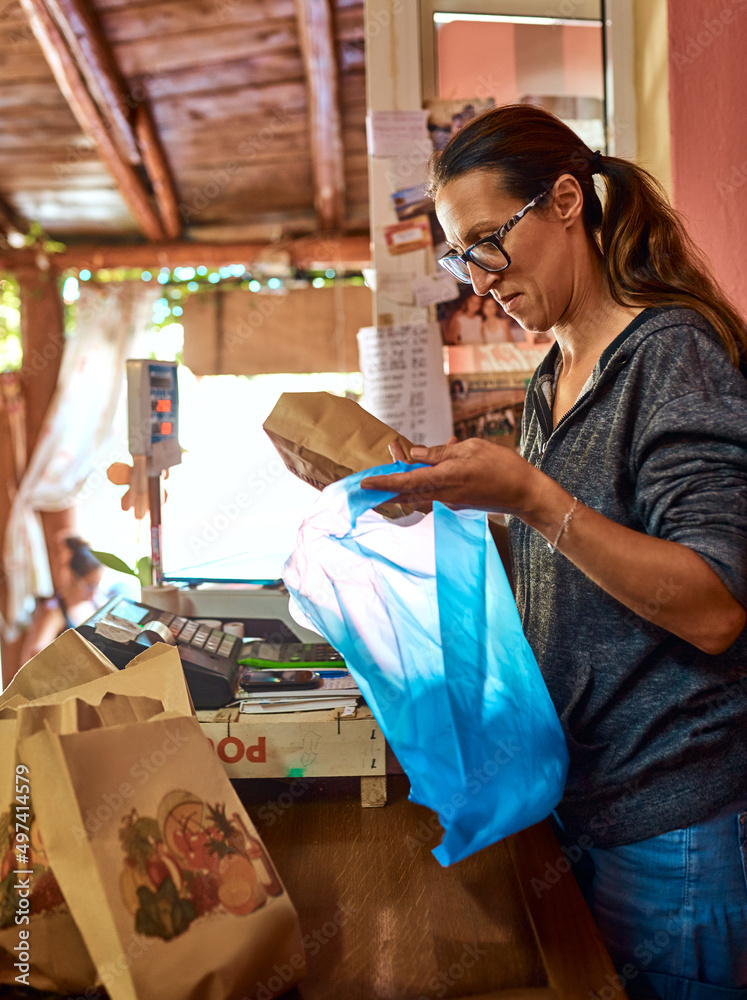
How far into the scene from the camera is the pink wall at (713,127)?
142 cm

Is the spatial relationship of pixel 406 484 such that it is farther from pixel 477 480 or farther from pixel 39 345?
pixel 39 345

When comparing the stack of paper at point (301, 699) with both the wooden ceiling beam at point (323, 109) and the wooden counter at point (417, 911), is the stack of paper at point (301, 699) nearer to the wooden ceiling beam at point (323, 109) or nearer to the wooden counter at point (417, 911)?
the wooden counter at point (417, 911)

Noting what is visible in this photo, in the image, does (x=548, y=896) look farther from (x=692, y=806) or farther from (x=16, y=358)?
(x=16, y=358)

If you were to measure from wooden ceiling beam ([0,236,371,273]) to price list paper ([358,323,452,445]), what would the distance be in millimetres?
3378

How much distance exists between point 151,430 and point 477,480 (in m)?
0.96

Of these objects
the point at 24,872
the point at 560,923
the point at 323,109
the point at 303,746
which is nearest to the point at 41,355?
the point at 323,109

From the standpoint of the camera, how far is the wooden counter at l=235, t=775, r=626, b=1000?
→ 71 centimetres

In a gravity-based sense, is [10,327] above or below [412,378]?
above

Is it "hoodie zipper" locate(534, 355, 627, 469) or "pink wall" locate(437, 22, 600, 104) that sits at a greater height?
"pink wall" locate(437, 22, 600, 104)

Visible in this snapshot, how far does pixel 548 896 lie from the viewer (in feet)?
2.75

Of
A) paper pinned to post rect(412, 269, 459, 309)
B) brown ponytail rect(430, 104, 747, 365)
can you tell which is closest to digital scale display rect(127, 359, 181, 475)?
paper pinned to post rect(412, 269, 459, 309)

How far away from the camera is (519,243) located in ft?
3.01

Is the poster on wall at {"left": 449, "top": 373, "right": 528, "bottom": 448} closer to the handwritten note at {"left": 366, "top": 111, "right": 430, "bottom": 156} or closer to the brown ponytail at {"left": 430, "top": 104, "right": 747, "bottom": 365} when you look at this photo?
the handwritten note at {"left": 366, "top": 111, "right": 430, "bottom": 156}

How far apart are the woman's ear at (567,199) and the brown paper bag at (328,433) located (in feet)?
1.15
